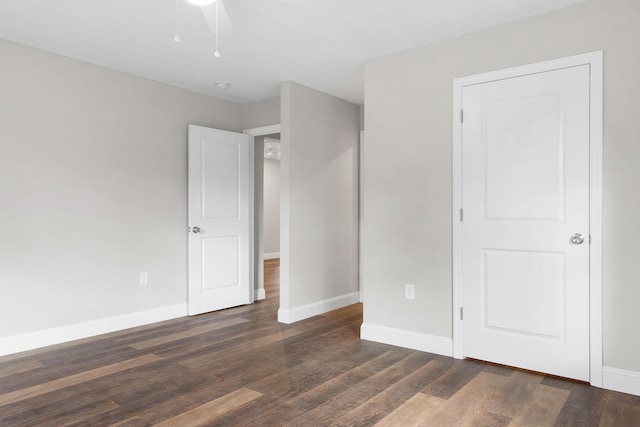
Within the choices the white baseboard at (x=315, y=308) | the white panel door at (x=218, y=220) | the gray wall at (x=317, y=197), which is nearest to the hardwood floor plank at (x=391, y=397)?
the white baseboard at (x=315, y=308)

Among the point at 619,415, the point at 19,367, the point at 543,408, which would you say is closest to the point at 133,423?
the point at 19,367

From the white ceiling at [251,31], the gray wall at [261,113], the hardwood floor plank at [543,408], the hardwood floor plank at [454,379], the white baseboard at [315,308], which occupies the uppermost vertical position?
the white ceiling at [251,31]

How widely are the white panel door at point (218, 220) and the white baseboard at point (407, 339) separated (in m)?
1.84

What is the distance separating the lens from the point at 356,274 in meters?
5.14

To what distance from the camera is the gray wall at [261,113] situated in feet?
16.1

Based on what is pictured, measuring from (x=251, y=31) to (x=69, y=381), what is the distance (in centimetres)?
270

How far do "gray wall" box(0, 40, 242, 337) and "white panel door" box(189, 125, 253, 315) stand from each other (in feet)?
0.44

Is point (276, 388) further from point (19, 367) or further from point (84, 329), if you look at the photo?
point (84, 329)

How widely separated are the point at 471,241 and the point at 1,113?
3686 mm

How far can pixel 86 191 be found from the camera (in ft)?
12.2

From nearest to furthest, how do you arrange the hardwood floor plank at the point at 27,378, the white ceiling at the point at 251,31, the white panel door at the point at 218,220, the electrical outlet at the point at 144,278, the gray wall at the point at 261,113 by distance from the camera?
1. the hardwood floor plank at the point at 27,378
2. the white ceiling at the point at 251,31
3. the electrical outlet at the point at 144,278
4. the white panel door at the point at 218,220
5. the gray wall at the point at 261,113

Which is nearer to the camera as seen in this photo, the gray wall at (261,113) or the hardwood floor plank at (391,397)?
the hardwood floor plank at (391,397)

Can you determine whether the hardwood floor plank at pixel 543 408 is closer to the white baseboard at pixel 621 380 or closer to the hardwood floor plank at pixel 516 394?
the hardwood floor plank at pixel 516 394

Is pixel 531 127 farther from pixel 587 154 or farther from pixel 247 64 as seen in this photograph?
pixel 247 64
